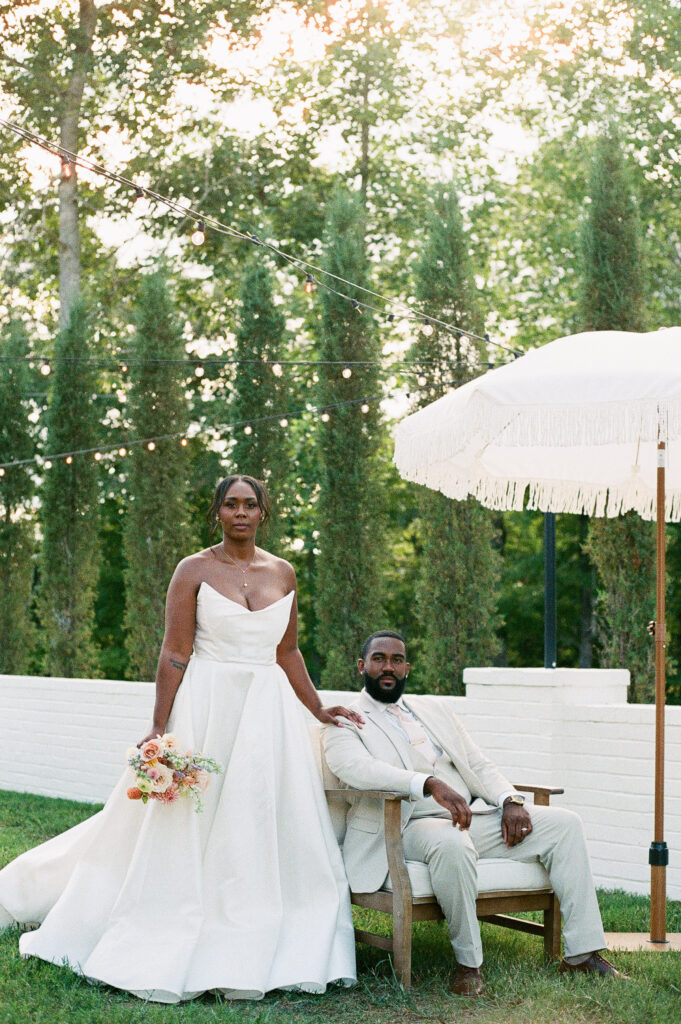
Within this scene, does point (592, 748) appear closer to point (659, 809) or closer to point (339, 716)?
point (659, 809)

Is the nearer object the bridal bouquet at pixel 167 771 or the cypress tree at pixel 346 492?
the bridal bouquet at pixel 167 771

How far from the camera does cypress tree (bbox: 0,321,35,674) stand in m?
14.0

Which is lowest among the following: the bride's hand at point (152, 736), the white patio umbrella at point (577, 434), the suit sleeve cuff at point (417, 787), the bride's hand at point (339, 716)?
the suit sleeve cuff at point (417, 787)

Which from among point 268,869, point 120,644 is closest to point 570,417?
point 268,869

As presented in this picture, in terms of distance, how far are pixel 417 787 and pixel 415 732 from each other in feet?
1.69

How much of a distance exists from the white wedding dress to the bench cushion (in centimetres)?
32

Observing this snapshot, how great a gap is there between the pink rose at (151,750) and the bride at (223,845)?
0.18m

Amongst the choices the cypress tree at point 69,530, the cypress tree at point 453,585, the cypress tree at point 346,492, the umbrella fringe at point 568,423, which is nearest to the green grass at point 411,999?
the umbrella fringe at point 568,423

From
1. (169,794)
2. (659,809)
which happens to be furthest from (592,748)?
(169,794)

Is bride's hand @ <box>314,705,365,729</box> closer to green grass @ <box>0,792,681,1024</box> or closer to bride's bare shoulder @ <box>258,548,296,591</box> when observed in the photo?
bride's bare shoulder @ <box>258,548,296,591</box>

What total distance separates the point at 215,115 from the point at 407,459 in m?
14.1

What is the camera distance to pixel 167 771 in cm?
441

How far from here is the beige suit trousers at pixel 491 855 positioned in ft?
14.4

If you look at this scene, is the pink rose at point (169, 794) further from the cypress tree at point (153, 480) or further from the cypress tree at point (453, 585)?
the cypress tree at point (153, 480)
